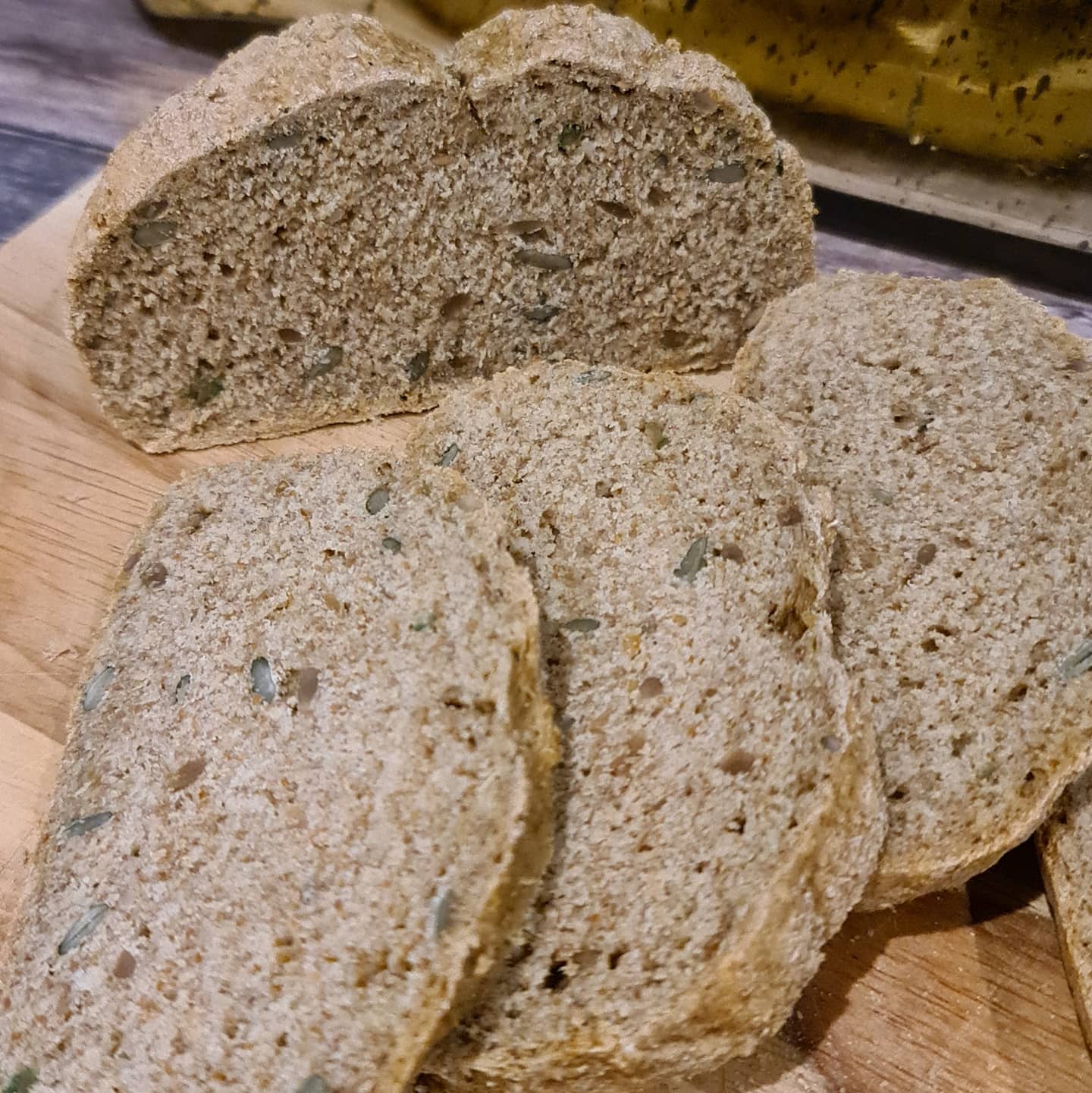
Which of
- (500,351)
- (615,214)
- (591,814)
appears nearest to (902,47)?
(615,214)

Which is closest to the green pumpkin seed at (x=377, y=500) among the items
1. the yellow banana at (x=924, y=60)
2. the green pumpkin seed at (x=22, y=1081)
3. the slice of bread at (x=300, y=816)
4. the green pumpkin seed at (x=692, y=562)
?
the slice of bread at (x=300, y=816)

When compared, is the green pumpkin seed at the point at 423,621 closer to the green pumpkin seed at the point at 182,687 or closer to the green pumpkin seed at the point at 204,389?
the green pumpkin seed at the point at 182,687

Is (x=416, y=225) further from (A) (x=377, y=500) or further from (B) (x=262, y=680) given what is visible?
(B) (x=262, y=680)

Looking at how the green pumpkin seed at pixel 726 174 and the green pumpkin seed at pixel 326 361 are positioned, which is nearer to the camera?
the green pumpkin seed at pixel 726 174

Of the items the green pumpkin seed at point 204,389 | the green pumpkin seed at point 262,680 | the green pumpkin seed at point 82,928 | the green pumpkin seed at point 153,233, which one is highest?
the green pumpkin seed at point 153,233

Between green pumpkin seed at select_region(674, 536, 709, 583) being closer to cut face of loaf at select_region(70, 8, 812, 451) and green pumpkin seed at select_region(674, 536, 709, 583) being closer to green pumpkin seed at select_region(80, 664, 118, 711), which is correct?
cut face of loaf at select_region(70, 8, 812, 451)

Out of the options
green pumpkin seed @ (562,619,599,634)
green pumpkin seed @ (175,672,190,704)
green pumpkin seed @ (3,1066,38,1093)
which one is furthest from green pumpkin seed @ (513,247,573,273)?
green pumpkin seed @ (3,1066,38,1093)

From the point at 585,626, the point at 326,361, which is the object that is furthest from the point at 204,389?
the point at 585,626
